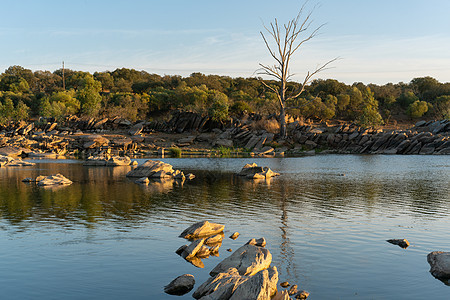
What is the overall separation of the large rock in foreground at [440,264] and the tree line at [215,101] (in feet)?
240

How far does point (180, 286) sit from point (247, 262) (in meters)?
2.24

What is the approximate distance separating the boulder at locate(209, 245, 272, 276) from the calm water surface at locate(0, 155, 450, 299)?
0.63 meters

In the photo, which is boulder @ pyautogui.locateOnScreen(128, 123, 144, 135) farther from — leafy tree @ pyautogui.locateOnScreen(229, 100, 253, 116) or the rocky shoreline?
leafy tree @ pyautogui.locateOnScreen(229, 100, 253, 116)

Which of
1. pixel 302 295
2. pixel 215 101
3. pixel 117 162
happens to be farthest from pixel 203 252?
pixel 215 101

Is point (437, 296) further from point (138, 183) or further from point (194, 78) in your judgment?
point (194, 78)

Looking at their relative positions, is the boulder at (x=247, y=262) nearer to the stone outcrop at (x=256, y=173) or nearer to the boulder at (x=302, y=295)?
the boulder at (x=302, y=295)

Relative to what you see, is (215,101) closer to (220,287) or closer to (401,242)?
(401,242)

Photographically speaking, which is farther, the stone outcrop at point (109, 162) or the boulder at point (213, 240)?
the stone outcrop at point (109, 162)

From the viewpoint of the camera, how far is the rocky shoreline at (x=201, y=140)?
2954 inches

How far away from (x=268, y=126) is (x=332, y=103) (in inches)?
1396

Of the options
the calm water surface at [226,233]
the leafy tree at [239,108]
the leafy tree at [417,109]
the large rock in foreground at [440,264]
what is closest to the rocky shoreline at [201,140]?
the leafy tree at [239,108]

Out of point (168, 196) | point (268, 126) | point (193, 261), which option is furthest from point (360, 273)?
point (268, 126)

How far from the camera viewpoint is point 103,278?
43.1ft

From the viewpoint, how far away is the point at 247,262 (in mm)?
13211
